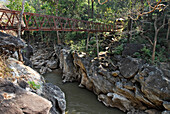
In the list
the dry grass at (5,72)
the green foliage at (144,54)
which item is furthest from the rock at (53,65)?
the dry grass at (5,72)

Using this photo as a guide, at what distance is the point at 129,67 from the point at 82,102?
19.3 ft

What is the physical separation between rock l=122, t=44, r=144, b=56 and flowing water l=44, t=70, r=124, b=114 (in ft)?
19.1

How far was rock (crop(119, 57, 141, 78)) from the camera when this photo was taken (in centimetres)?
1043

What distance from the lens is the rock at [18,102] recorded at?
3.01 metres

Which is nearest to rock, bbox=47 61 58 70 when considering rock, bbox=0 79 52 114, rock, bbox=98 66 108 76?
rock, bbox=98 66 108 76

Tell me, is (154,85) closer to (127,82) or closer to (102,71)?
(127,82)

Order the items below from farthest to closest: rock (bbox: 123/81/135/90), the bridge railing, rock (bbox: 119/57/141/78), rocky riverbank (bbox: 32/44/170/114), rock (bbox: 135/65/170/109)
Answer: rock (bbox: 119/57/141/78), rock (bbox: 123/81/135/90), rocky riverbank (bbox: 32/44/170/114), rock (bbox: 135/65/170/109), the bridge railing

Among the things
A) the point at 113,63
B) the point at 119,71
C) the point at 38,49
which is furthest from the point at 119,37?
the point at 38,49

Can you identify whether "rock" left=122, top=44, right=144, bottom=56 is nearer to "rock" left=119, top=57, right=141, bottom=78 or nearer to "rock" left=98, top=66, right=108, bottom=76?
"rock" left=119, top=57, right=141, bottom=78

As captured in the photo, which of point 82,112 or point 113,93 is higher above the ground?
point 113,93

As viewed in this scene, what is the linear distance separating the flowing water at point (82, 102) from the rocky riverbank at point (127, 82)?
55 centimetres

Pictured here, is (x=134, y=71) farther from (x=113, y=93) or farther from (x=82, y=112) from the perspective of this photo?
(x=82, y=112)

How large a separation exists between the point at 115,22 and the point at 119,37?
6.01 metres

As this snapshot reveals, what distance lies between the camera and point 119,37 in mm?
16391
